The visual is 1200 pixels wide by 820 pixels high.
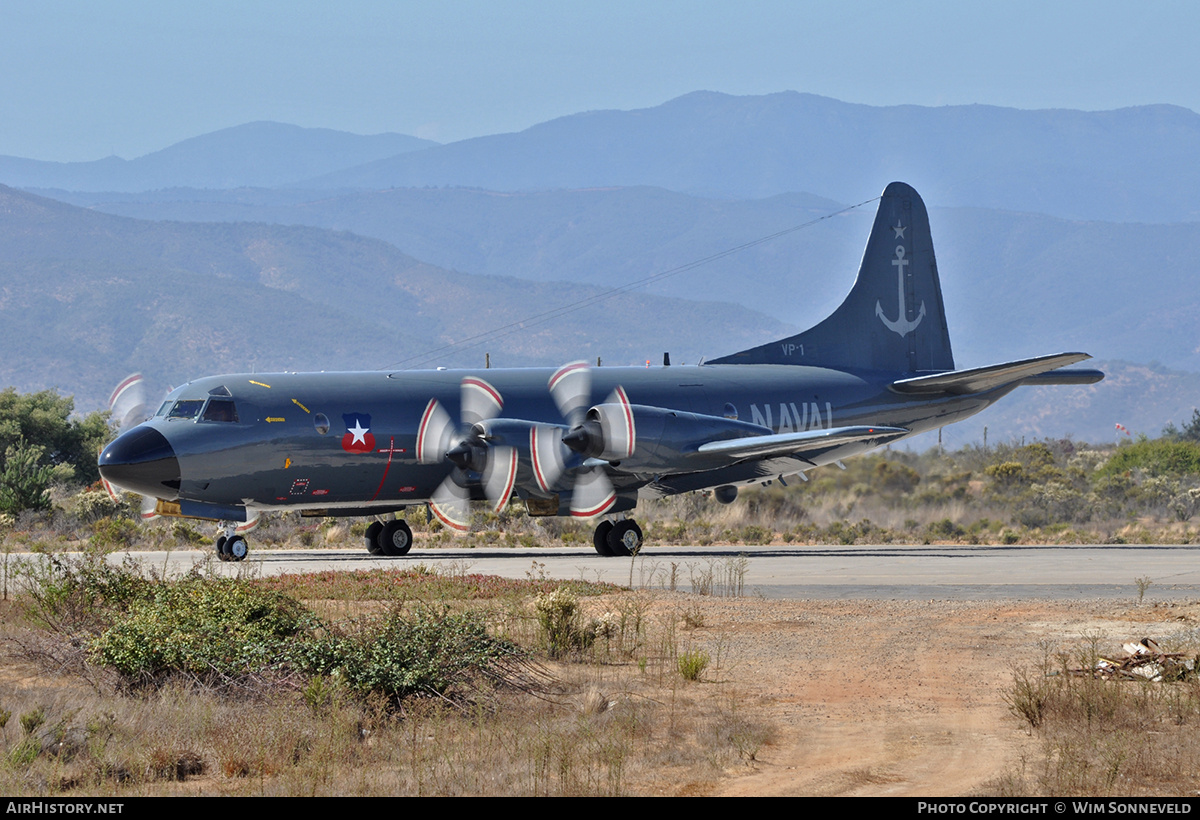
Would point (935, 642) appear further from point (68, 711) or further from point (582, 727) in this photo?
point (68, 711)

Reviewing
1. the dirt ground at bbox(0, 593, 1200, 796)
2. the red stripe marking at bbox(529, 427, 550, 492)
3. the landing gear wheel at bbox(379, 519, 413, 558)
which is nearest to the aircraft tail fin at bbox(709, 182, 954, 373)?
the red stripe marking at bbox(529, 427, 550, 492)

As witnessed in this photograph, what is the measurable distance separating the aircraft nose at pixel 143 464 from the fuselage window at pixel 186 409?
0.85 m

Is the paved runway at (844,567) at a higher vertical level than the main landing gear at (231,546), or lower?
lower

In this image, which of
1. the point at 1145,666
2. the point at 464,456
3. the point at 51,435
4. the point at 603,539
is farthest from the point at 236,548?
the point at 51,435

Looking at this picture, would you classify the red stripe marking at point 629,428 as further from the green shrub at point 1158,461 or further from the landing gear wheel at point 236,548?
the green shrub at point 1158,461

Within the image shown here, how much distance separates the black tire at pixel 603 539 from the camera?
30.7 meters

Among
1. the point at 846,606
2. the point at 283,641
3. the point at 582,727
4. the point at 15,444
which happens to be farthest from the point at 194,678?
the point at 15,444

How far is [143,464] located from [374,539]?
667 cm

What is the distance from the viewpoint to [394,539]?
30.7 m

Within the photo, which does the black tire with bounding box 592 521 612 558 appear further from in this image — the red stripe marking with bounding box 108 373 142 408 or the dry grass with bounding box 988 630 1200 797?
the dry grass with bounding box 988 630 1200 797

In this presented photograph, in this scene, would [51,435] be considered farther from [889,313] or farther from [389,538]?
[889,313]

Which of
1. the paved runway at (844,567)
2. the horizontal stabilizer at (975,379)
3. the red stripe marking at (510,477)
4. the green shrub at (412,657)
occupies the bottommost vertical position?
the green shrub at (412,657)

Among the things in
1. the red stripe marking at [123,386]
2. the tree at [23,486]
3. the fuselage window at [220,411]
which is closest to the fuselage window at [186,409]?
the fuselage window at [220,411]

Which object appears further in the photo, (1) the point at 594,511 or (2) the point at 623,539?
(2) the point at 623,539
